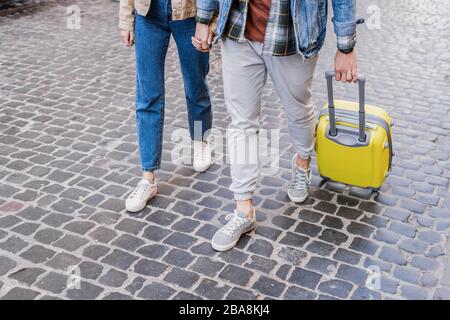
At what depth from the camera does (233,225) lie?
3744 mm

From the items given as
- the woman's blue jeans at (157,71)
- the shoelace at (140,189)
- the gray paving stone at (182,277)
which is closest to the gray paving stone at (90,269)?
the gray paving stone at (182,277)

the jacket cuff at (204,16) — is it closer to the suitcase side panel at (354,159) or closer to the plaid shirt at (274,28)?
the plaid shirt at (274,28)

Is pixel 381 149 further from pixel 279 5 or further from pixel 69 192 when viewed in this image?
pixel 69 192

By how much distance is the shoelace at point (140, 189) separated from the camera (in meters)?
4.11

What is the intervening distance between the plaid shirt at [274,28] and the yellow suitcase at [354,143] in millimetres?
547

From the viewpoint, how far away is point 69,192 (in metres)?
4.29

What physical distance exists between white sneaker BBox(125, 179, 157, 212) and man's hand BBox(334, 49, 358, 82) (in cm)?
145

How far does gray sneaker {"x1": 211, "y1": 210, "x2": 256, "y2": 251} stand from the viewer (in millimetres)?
A: 3682

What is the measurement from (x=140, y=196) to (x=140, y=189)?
0.05m

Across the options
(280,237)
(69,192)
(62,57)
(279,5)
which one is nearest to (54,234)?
(69,192)

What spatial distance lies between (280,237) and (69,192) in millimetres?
1491

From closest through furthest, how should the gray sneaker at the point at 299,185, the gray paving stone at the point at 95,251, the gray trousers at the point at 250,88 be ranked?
the gray trousers at the point at 250,88 → the gray paving stone at the point at 95,251 → the gray sneaker at the point at 299,185

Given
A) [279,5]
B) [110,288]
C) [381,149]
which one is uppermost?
[279,5]

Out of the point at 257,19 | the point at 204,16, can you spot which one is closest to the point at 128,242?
the point at 204,16
